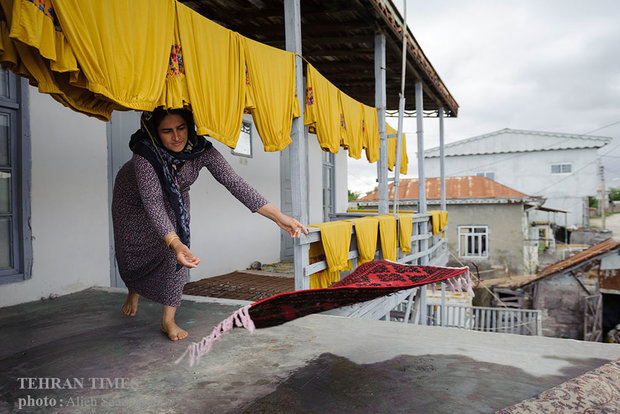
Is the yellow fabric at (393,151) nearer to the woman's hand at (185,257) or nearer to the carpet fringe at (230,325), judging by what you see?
the woman's hand at (185,257)

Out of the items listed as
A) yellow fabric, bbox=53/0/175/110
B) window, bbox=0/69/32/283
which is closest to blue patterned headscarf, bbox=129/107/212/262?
yellow fabric, bbox=53/0/175/110

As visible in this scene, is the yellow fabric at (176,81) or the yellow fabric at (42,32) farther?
the yellow fabric at (176,81)

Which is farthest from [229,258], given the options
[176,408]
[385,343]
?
[176,408]

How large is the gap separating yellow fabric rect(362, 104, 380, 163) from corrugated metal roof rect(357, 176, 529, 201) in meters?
10.8

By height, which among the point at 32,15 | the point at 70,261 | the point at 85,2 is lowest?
the point at 70,261

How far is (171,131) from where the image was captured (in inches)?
96.4

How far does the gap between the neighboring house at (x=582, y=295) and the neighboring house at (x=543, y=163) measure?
39.1 ft

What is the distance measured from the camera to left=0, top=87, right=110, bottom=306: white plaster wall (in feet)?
11.7

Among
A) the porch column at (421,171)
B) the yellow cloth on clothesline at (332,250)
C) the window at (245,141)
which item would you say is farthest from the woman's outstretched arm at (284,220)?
the porch column at (421,171)

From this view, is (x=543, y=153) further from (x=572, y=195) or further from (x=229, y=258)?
(x=229, y=258)

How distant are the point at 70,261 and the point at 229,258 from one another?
8.28 ft

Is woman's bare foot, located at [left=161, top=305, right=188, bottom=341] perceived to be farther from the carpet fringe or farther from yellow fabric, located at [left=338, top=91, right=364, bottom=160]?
yellow fabric, located at [left=338, top=91, right=364, bottom=160]

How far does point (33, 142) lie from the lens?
11.7 ft

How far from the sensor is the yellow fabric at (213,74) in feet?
8.81
